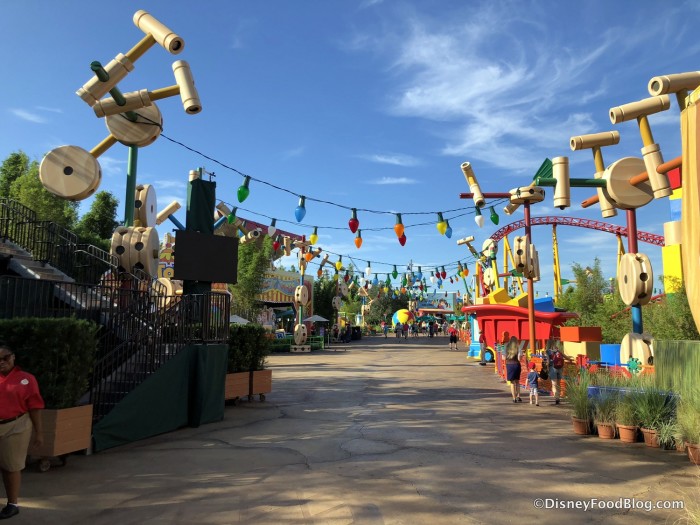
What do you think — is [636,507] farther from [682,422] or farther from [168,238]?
[168,238]

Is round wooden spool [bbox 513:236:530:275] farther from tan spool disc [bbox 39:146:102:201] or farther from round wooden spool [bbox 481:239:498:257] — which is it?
round wooden spool [bbox 481:239:498:257]

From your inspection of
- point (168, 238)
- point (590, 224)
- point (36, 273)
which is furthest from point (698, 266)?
point (590, 224)

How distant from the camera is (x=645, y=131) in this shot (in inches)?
316

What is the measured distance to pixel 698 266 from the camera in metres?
2.18

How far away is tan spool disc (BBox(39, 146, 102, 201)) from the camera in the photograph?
850 centimetres

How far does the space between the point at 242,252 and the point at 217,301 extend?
95.6 feet

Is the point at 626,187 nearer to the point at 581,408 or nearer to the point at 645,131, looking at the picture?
the point at 645,131

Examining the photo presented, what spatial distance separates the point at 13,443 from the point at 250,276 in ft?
109

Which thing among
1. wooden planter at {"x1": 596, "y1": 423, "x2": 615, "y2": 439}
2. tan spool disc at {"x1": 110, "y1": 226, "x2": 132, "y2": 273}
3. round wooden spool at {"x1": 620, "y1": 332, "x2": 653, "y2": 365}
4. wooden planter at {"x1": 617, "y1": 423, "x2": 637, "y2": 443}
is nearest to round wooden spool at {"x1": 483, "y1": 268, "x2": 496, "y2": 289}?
round wooden spool at {"x1": 620, "y1": 332, "x2": 653, "y2": 365}

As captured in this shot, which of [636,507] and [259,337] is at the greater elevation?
[259,337]

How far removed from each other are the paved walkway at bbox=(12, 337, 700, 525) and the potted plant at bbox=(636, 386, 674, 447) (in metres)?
0.30

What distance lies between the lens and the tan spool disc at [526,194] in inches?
507

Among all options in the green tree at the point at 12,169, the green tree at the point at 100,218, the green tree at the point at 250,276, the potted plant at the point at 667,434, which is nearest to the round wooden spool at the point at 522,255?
the potted plant at the point at 667,434

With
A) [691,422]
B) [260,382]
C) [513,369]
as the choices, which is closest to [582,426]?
[691,422]
